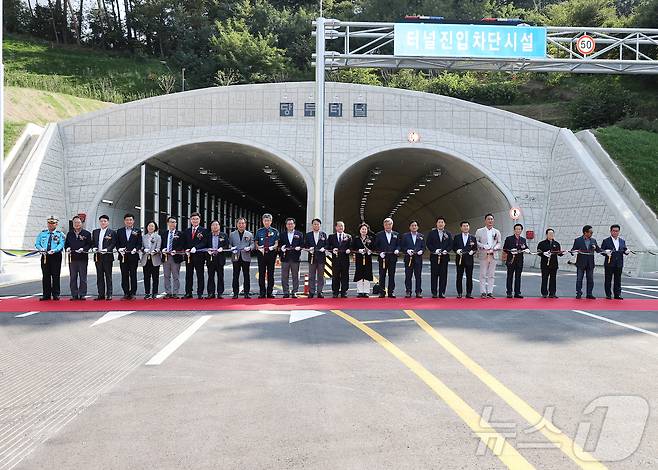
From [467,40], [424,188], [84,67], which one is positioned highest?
[84,67]

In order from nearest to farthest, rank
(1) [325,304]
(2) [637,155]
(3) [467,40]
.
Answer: (1) [325,304], (3) [467,40], (2) [637,155]

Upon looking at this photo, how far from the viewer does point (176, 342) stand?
307 inches

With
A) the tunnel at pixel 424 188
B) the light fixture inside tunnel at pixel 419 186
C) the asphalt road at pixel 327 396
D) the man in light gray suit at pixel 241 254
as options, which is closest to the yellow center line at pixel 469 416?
the asphalt road at pixel 327 396

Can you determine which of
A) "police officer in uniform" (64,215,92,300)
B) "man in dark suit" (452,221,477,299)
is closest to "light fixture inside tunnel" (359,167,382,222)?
"man in dark suit" (452,221,477,299)

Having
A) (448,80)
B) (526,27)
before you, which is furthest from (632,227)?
(448,80)

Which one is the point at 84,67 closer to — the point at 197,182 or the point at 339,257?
the point at 197,182

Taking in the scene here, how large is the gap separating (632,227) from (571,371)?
19125 millimetres

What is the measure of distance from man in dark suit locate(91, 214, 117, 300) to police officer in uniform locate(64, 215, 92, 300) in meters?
0.19

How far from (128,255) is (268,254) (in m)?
2.89

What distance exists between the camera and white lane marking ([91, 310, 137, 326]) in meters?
9.59

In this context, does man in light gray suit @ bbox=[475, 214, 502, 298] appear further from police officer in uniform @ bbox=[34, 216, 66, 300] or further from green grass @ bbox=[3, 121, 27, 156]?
green grass @ bbox=[3, 121, 27, 156]

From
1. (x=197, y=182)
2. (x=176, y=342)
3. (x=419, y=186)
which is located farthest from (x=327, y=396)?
(x=419, y=186)

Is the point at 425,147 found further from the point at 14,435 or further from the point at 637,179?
the point at 14,435

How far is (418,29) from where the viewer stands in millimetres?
19812
